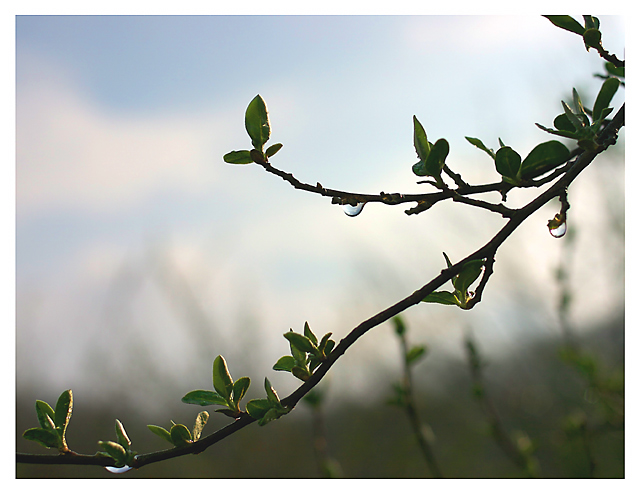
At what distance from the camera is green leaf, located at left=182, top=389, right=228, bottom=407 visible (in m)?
0.68

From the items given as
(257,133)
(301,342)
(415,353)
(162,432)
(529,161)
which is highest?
(257,133)

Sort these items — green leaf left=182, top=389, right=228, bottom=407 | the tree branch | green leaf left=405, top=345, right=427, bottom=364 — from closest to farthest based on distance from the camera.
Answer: the tree branch < green leaf left=182, top=389, right=228, bottom=407 < green leaf left=405, top=345, right=427, bottom=364

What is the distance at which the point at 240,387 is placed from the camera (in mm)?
692

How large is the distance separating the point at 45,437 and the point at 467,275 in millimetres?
635

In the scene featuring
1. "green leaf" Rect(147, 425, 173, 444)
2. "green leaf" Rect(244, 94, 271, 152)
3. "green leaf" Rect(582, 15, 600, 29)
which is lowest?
"green leaf" Rect(147, 425, 173, 444)

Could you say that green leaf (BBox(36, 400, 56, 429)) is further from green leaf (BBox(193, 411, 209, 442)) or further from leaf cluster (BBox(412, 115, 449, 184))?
leaf cluster (BBox(412, 115, 449, 184))

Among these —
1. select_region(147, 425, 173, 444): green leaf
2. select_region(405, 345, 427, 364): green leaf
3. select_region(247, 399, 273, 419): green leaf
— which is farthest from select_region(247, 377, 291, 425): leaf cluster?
select_region(405, 345, 427, 364): green leaf

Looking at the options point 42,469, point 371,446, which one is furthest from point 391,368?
point 42,469

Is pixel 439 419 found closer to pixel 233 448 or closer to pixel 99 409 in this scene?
pixel 233 448

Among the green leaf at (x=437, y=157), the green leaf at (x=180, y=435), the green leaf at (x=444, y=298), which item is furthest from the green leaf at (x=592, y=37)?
the green leaf at (x=180, y=435)

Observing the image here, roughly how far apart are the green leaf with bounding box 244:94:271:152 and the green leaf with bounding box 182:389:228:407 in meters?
0.36

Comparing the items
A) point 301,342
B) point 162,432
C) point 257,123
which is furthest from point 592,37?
point 162,432

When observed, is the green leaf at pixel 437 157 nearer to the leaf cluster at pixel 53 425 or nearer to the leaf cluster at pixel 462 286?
the leaf cluster at pixel 462 286

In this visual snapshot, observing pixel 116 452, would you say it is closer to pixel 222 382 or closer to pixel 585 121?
pixel 222 382
